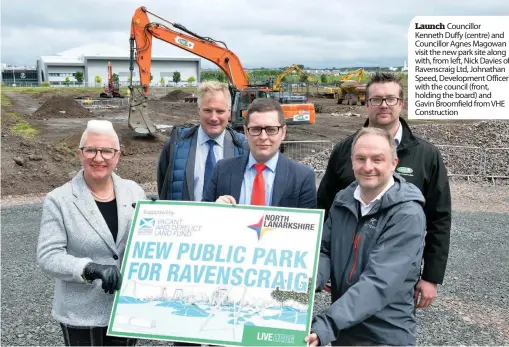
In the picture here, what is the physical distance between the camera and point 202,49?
63.9 feet

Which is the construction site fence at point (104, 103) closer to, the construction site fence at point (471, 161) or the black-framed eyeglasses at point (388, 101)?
the construction site fence at point (471, 161)

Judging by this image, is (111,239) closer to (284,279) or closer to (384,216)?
(284,279)

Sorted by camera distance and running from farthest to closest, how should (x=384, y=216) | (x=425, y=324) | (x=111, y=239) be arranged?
(x=425, y=324)
(x=111, y=239)
(x=384, y=216)

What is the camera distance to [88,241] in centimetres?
274

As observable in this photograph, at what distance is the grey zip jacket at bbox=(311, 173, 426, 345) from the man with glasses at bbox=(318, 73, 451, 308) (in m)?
0.64

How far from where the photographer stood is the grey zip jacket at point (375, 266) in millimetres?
2445

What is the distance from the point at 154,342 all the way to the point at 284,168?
297 cm

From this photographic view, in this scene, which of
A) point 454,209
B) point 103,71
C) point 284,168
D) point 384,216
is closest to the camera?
point 384,216

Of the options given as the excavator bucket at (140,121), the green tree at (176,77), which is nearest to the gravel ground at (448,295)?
the excavator bucket at (140,121)

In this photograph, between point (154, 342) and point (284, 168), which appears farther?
point (154, 342)

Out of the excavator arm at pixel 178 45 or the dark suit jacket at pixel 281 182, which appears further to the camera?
the excavator arm at pixel 178 45

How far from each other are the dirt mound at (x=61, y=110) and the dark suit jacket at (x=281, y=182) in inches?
1180

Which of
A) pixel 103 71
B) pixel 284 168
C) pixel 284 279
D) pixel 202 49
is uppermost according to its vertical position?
pixel 103 71

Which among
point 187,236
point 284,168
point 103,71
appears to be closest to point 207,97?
point 284,168
